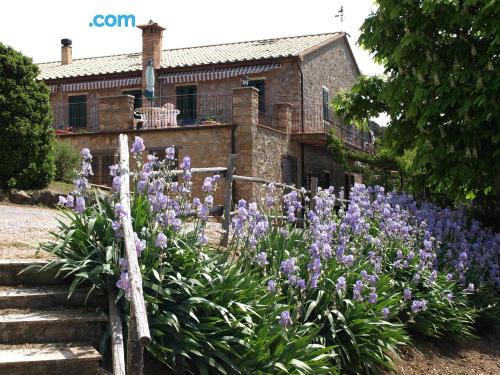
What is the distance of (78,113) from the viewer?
1057 inches

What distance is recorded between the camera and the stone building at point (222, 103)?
19.5 m

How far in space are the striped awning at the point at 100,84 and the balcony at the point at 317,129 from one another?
6844 mm

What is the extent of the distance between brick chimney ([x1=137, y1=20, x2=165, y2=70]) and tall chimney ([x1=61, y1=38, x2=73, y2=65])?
22.0 ft

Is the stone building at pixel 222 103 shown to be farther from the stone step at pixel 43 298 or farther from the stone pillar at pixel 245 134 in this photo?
the stone step at pixel 43 298

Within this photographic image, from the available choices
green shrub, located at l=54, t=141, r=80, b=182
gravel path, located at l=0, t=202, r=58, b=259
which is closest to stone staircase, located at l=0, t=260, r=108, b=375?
gravel path, located at l=0, t=202, r=58, b=259

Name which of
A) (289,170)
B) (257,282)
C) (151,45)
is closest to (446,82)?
(257,282)

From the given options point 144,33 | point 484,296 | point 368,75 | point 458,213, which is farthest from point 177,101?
point 484,296

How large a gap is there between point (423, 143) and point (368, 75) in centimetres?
304

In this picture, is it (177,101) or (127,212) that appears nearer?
(127,212)

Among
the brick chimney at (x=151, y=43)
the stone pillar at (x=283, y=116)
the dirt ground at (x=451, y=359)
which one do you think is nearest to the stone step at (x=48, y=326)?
the dirt ground at (x=451, y=359)

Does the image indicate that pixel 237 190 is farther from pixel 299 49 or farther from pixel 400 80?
pixel 400 80

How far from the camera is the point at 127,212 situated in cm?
480

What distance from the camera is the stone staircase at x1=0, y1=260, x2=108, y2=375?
437 centimetres

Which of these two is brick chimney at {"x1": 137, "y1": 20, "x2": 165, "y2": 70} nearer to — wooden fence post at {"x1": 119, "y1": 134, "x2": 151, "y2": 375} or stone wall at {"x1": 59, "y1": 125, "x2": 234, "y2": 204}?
stone wall at {"x1": 59, "y1": 125, "x2": 234, "y2": 204}
